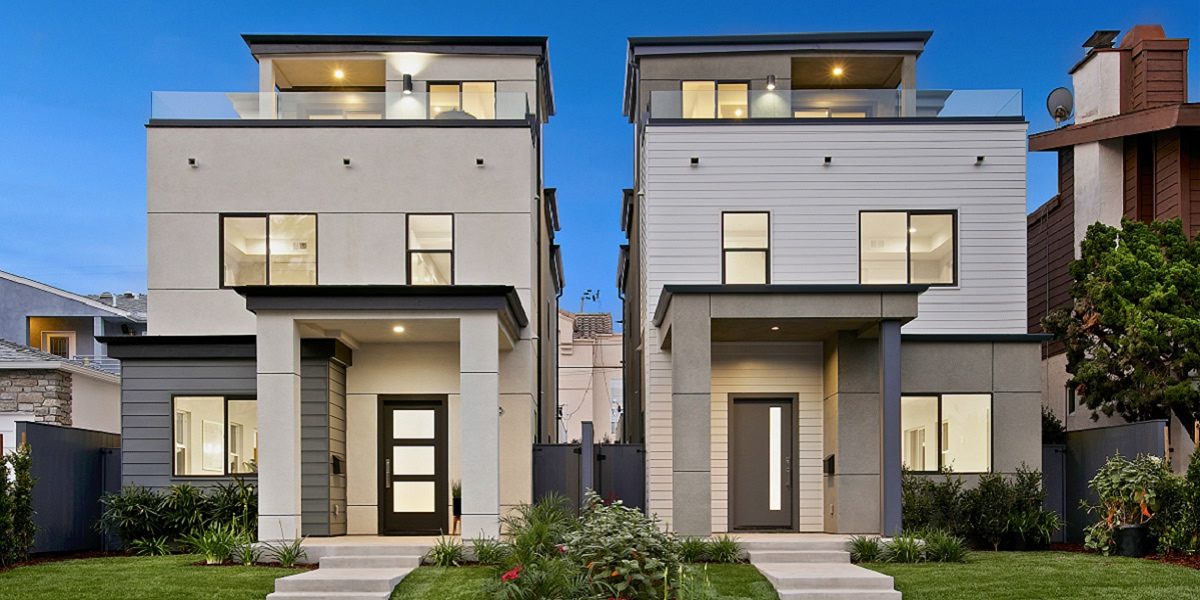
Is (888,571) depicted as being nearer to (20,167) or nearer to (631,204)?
(631,204)

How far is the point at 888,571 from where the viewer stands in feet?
40.5

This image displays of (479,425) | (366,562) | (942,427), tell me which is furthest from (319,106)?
(942,427)

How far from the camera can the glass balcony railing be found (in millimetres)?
16891

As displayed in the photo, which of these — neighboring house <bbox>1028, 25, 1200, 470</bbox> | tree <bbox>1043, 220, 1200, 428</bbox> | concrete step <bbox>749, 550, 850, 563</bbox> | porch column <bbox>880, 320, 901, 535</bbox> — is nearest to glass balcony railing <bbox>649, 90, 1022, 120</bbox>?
tree <bbox>1043, 220, 1200, 428</bbox>

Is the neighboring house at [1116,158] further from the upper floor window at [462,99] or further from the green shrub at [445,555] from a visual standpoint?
the green shrub at [445,555]

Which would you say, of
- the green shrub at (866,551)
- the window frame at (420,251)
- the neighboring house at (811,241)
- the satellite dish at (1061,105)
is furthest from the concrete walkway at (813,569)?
the satellite dish at (1061,105)

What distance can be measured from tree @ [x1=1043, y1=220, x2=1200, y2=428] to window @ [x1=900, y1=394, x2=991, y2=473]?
2.66 meters

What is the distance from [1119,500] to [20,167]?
127 meters

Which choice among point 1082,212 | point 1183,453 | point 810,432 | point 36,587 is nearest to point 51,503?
point 36,587

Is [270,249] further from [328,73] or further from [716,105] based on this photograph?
[716,105]

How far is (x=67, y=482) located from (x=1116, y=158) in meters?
19.7

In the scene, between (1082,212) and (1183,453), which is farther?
(1082,212)

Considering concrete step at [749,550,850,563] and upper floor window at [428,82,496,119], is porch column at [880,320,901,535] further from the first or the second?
upper floor window at [428,82,496,119]

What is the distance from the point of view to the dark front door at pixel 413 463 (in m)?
16.2
